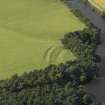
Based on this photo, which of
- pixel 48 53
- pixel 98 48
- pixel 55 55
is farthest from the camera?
pixel 98 48

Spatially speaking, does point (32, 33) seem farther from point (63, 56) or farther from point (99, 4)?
point (99, 4)

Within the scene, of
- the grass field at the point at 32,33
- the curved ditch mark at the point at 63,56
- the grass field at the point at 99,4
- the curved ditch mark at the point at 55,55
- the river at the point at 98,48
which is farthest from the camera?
the grass field at the point at 99,4

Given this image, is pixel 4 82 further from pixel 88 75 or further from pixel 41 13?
pixel 41 13

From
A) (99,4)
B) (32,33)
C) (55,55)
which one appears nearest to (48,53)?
(55,55)

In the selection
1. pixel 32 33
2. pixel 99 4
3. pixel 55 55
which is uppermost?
pixel 99 4

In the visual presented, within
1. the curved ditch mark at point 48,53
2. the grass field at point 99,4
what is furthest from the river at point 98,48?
the curved ditch mark at point 48,53

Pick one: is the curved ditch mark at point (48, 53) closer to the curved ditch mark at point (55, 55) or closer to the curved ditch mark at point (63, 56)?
the curved ditch mark at point (55, 55)

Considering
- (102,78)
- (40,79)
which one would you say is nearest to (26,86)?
(40,79)

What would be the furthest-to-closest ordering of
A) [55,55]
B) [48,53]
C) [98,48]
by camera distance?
[98,48] < [48,53] < [55,55]
